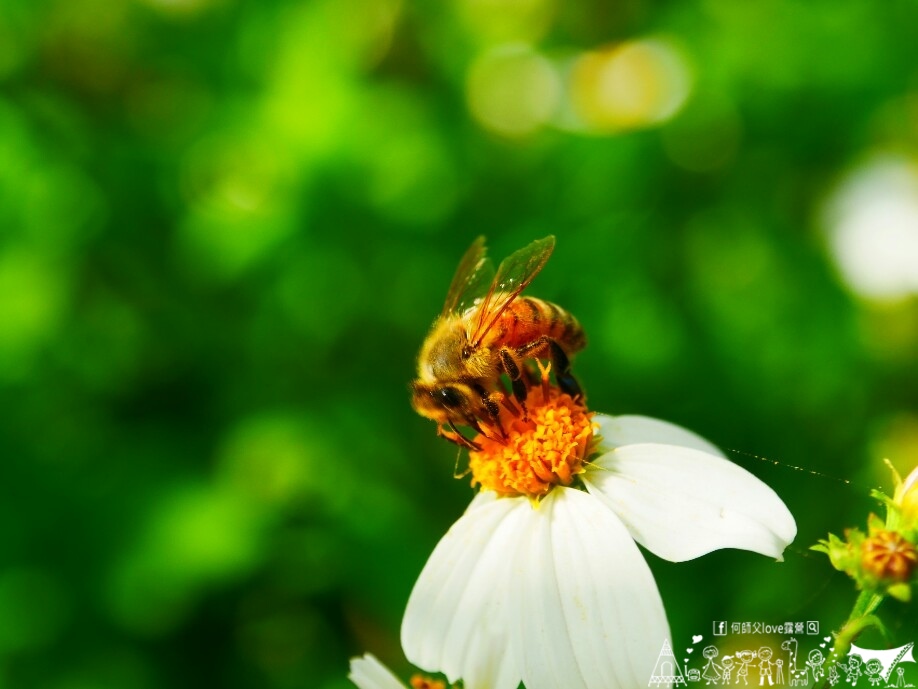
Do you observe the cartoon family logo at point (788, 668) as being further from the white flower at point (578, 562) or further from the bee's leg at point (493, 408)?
the bee's leg at point (493, 408)

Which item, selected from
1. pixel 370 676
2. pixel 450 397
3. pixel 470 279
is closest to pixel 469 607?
pixel 370 676

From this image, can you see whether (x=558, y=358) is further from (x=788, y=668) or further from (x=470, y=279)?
(x=788, y=668)

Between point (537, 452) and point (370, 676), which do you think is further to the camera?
point (537, 452)

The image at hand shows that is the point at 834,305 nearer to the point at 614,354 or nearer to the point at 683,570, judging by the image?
the point at 614,354

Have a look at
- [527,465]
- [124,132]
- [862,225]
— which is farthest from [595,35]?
[527,465]

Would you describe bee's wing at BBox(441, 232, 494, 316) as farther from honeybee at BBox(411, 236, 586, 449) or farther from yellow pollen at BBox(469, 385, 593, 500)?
yellow pollen at BBox(469, 385, 593, 500)

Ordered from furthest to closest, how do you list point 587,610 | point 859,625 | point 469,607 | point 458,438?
point 458,438, point 469,607, point 587,610, point 859,625
